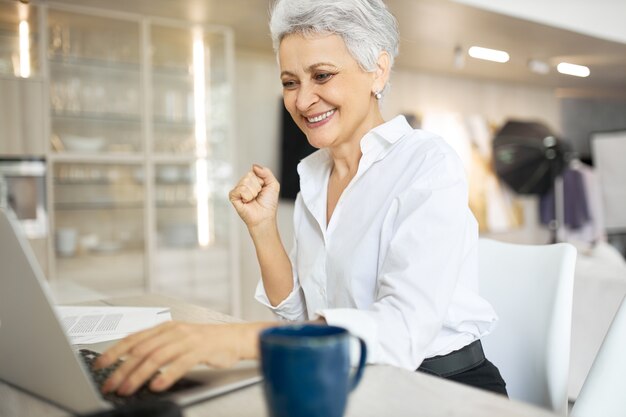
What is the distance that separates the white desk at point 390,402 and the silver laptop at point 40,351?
0.02 meters

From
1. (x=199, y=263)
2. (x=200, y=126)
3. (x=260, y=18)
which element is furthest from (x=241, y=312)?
(x=260, y=18)

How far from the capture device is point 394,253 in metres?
1.00

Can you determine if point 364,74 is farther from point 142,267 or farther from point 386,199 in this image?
point 142,267

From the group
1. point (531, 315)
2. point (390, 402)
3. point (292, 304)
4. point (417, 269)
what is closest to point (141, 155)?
point (292, 304)

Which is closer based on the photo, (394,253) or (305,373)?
(305,373)

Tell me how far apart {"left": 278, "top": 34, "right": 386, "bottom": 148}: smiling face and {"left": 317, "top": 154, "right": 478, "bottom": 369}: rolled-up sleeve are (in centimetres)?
25

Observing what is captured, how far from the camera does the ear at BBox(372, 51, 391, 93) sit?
1.31 meters

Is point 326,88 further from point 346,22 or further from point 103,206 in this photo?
point 103,206

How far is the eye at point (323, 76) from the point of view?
1.23 metres

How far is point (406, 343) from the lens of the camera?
34.6 inches

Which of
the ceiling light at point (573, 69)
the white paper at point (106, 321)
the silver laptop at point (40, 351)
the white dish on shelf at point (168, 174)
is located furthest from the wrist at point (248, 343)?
the ceiling light at point (573, 69)

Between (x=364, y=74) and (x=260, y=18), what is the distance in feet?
9.20

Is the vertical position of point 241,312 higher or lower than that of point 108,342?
lower

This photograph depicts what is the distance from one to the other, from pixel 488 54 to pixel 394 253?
176 inches
